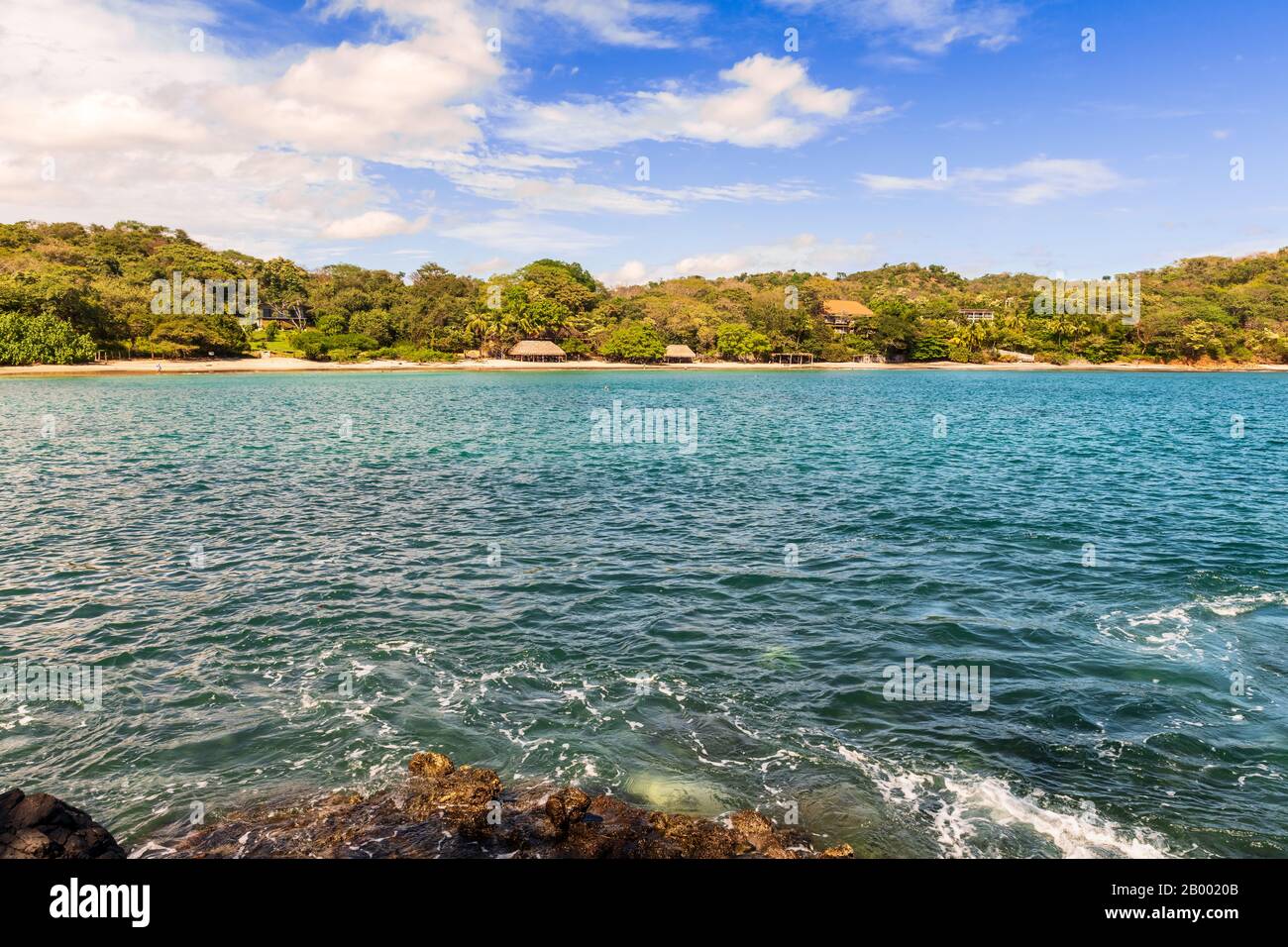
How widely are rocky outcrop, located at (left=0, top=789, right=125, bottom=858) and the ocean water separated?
2.49 m

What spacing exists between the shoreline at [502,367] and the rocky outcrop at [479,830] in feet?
380

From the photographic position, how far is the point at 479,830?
9.64 metres

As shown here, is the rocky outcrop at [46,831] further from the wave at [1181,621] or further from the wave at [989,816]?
the wave at [1181,621]

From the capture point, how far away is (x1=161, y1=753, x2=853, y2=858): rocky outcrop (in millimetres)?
9227

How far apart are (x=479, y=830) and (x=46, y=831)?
14.6 feet

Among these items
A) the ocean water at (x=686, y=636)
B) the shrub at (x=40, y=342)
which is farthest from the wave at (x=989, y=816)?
the shrub at (x=40, y=342)

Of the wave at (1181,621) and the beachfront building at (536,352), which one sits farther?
the beachfront building at (536,352)

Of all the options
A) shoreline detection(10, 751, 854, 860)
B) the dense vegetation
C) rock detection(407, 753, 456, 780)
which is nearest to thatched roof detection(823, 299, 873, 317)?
the dense vegetation

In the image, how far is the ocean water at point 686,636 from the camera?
11.2 meters

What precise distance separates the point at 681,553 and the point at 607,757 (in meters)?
11.4
